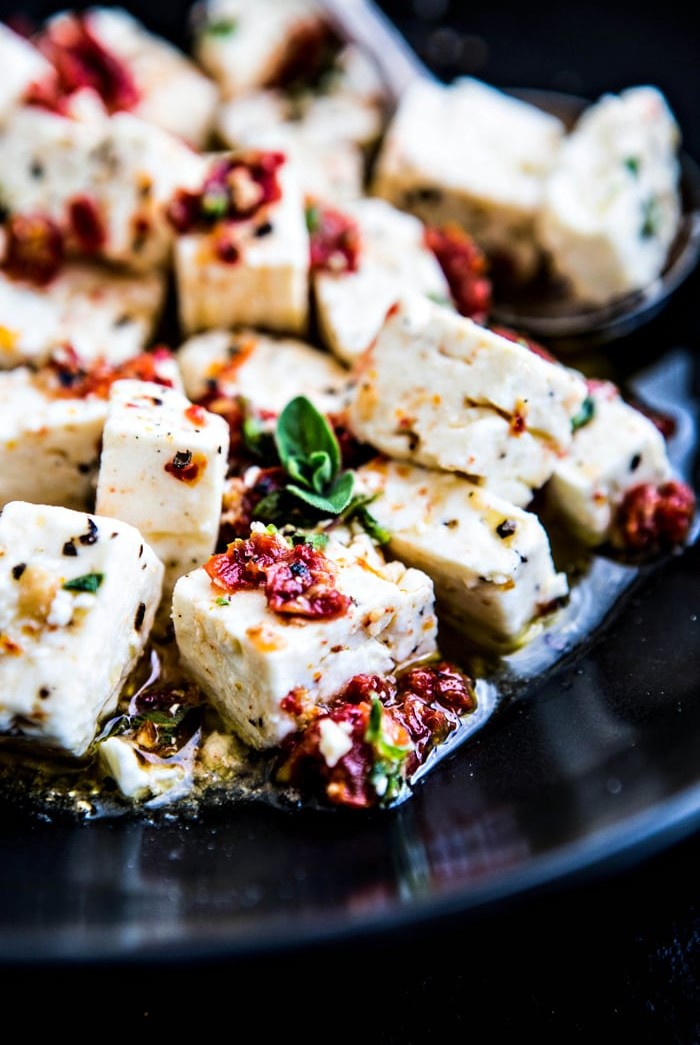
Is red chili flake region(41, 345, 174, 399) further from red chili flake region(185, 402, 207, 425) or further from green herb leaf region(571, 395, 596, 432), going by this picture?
green herb leaf region(571, 395, 596, 432)

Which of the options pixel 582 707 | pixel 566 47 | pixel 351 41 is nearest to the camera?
pixel 582 707

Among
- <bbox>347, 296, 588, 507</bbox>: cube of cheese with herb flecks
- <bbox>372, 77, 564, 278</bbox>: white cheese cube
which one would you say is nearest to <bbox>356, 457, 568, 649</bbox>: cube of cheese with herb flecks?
<bbox>347, 296, 588, 507</bbox>: cube of cheese with herb flecks

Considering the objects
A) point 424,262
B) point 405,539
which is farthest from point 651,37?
point 405,539

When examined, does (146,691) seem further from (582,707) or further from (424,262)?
(424,262)

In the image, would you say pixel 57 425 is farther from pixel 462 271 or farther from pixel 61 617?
pixel 462 271

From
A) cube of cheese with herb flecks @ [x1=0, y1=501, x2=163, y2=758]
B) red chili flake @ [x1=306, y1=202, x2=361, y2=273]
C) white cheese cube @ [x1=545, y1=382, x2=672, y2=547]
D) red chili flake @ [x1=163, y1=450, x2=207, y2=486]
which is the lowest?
cube of cheese with herb flecks @ [x1=0, y1=501, x2=163, y2=758]
